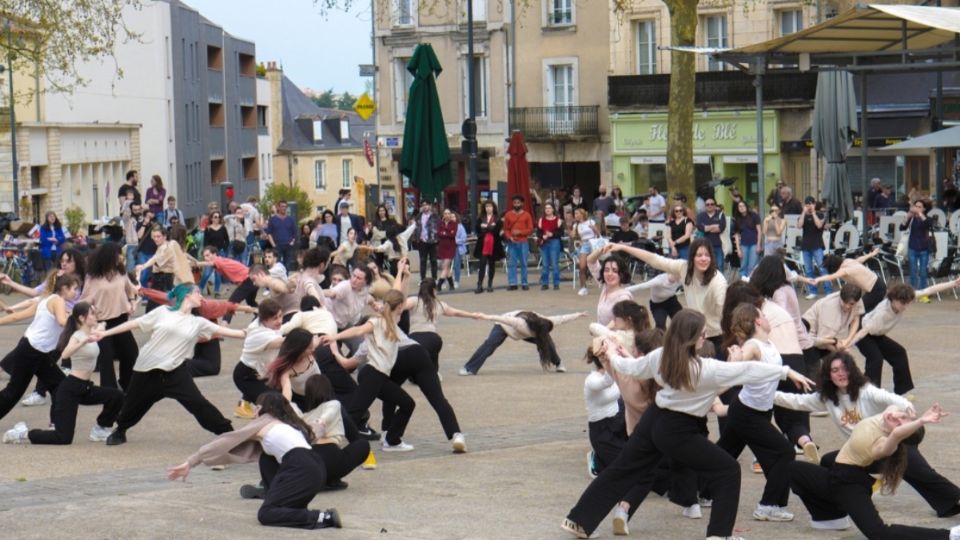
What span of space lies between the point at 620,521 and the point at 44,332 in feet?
20.0

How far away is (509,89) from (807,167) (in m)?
10.1

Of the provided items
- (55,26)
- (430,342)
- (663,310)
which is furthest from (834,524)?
(55,26)

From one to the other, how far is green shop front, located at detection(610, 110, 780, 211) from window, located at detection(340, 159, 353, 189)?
56343mm

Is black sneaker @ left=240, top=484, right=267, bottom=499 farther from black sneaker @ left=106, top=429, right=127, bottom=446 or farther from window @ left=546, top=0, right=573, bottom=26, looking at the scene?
window @ left=546, top=0, right=573, bottom=26

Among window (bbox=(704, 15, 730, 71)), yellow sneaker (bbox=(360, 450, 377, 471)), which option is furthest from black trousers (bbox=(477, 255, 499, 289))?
window (bbox=(704, 15, 730, 71))

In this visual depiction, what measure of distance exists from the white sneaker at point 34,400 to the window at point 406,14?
36.7 metres

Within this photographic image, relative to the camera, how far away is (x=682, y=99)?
29.9 metres

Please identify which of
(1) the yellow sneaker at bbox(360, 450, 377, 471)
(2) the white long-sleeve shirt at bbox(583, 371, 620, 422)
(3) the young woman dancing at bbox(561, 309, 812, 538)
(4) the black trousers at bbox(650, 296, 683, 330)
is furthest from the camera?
(4) the black trousers at bbox(650, 296, 683, 330)

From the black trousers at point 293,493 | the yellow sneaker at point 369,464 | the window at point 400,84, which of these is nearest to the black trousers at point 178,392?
the yellow sneaker at point 369,464

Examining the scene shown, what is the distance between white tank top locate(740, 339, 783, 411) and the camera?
33.6ft

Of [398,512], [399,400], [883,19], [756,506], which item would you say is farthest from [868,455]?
[883,19]

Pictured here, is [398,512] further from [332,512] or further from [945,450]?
[945,450]

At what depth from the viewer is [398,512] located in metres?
10.9

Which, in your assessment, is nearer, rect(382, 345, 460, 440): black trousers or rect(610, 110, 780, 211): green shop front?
rect(382, 345, 460, 440): black trousers
